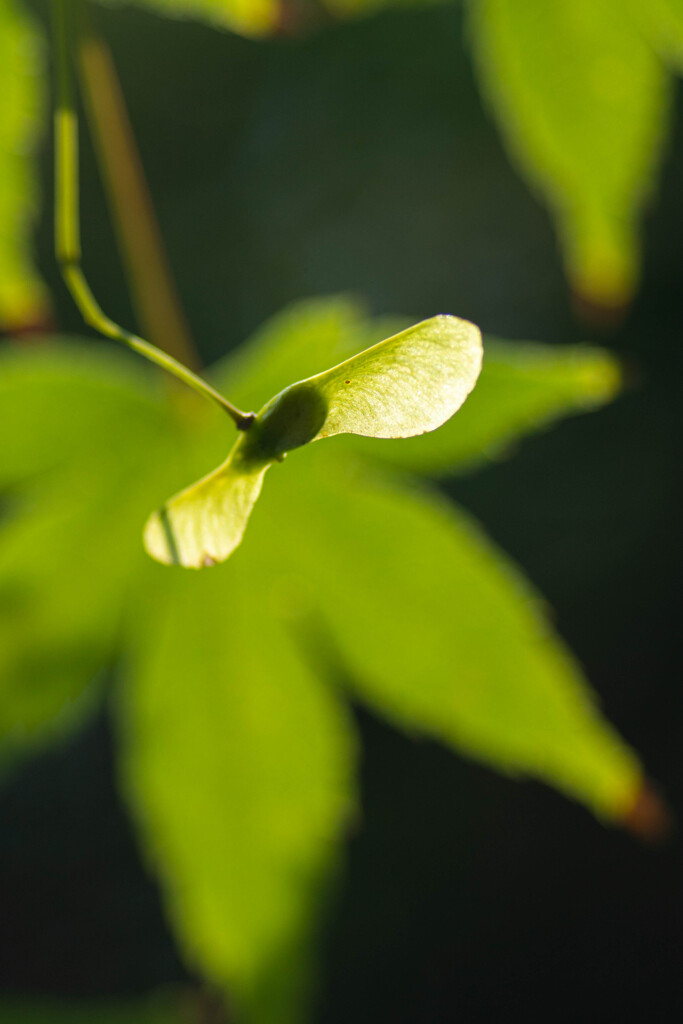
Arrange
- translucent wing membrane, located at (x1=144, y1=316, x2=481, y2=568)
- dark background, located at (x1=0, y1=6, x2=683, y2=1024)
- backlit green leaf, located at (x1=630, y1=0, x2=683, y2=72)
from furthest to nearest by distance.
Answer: dark background, located at (x1=0, y1=6, x2=683, y2=1024) < backlit green leaf, located at (x1=630, y1=0, x2=683, y2=72) < translucent wing membrane, located at (x1=144, y1=316, x2=481, y2=568)

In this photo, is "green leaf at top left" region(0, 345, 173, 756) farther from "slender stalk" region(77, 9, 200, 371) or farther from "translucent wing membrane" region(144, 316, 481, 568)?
"translucent wing membrane" region(144, 316, 481, 568)

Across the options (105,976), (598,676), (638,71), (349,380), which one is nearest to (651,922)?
(598,676)

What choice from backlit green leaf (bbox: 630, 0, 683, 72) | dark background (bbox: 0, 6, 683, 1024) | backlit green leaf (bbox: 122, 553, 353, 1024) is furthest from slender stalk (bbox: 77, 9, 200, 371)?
dark background (bbox: 0, 6, 683, 1024)

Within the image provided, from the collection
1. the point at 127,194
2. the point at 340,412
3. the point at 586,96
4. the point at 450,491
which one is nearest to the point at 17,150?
the point at 127,194

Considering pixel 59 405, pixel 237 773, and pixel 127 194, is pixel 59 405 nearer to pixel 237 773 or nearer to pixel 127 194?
pixel 127 194

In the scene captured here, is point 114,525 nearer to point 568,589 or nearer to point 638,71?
point 638,71

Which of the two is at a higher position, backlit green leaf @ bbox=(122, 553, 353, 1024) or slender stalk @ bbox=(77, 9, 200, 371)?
slender stalk @ bbox=(77, 9, 200, 371)

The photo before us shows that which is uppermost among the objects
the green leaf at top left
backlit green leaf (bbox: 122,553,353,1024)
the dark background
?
the green leaf at top left
